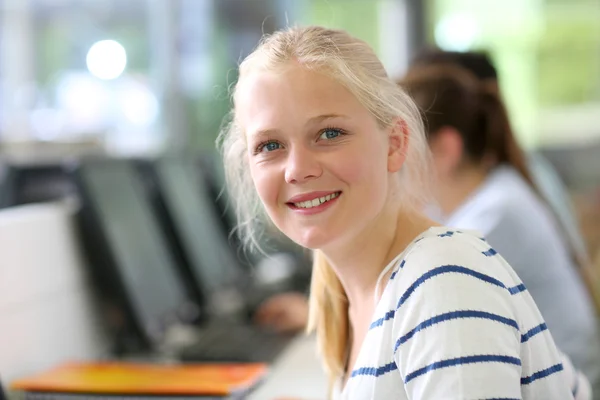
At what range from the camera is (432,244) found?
0.90m

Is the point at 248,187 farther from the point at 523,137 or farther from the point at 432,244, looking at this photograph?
the point at 523,137

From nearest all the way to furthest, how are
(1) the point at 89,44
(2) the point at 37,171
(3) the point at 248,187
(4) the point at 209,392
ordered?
(3) the point at 248,187, (4) the point at 209,392, (2) the point at 37,171, (1) the point at 89,44

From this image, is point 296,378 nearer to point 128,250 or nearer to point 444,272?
point 128,250

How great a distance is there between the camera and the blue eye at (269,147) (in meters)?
0.96

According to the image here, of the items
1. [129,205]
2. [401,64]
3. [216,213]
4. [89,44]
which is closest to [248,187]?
[129,205]

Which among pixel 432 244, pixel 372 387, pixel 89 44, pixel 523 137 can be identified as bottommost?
pixel 523 137

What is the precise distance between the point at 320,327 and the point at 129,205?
3.17 ft

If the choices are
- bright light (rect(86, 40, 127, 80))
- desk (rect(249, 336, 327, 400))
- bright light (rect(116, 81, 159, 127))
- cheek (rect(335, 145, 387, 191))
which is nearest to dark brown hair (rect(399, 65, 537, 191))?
desk (rect(249, 336, 327, 400))

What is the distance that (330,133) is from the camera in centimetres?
93

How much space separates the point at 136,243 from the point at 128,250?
0.23ft

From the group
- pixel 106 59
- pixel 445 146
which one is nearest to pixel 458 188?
pixel 445 146

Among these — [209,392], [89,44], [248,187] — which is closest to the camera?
[248,187]

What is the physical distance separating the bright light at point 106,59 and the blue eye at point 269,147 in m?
3.09

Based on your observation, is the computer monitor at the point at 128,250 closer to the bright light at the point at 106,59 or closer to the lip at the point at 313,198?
the lip at the point at 313,198
